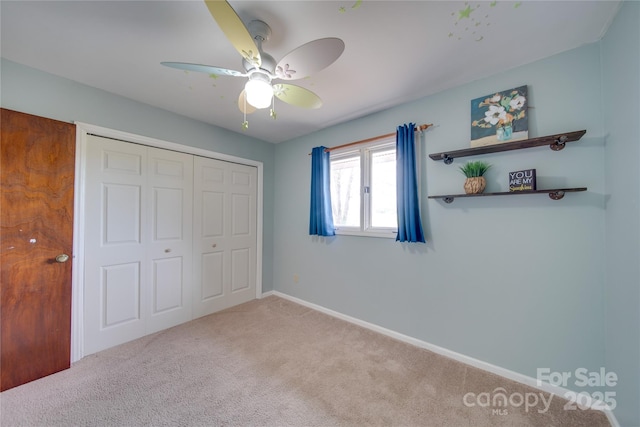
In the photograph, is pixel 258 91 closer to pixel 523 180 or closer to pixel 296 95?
pixel 296 95

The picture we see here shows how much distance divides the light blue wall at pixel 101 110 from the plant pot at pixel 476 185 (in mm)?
2789

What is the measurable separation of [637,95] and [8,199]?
3.96 meters

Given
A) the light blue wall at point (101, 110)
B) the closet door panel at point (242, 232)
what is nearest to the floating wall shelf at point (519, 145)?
the closet door panel at point (242, 232)

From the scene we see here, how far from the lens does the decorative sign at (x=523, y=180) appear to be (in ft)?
5.46

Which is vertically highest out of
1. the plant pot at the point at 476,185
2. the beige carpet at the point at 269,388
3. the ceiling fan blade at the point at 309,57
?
the ceiling fan blade at the point at 309,57

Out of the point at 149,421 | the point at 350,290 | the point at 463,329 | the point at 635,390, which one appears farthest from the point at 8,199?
the point at 635,390

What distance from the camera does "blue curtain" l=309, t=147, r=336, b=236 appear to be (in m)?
2.93

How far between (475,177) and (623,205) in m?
0.77

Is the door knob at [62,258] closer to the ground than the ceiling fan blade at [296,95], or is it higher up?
closer to the ground

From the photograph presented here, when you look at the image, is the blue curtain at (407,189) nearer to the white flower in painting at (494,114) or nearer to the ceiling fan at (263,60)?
the white flower in painting at (494,114)

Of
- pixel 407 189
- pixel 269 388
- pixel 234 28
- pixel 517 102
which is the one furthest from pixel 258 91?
pixel 269 388

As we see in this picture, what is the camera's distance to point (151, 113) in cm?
250

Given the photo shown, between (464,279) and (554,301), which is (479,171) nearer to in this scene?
(464,279)

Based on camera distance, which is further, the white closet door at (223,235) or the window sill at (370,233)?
the white closet door at (223,235)
